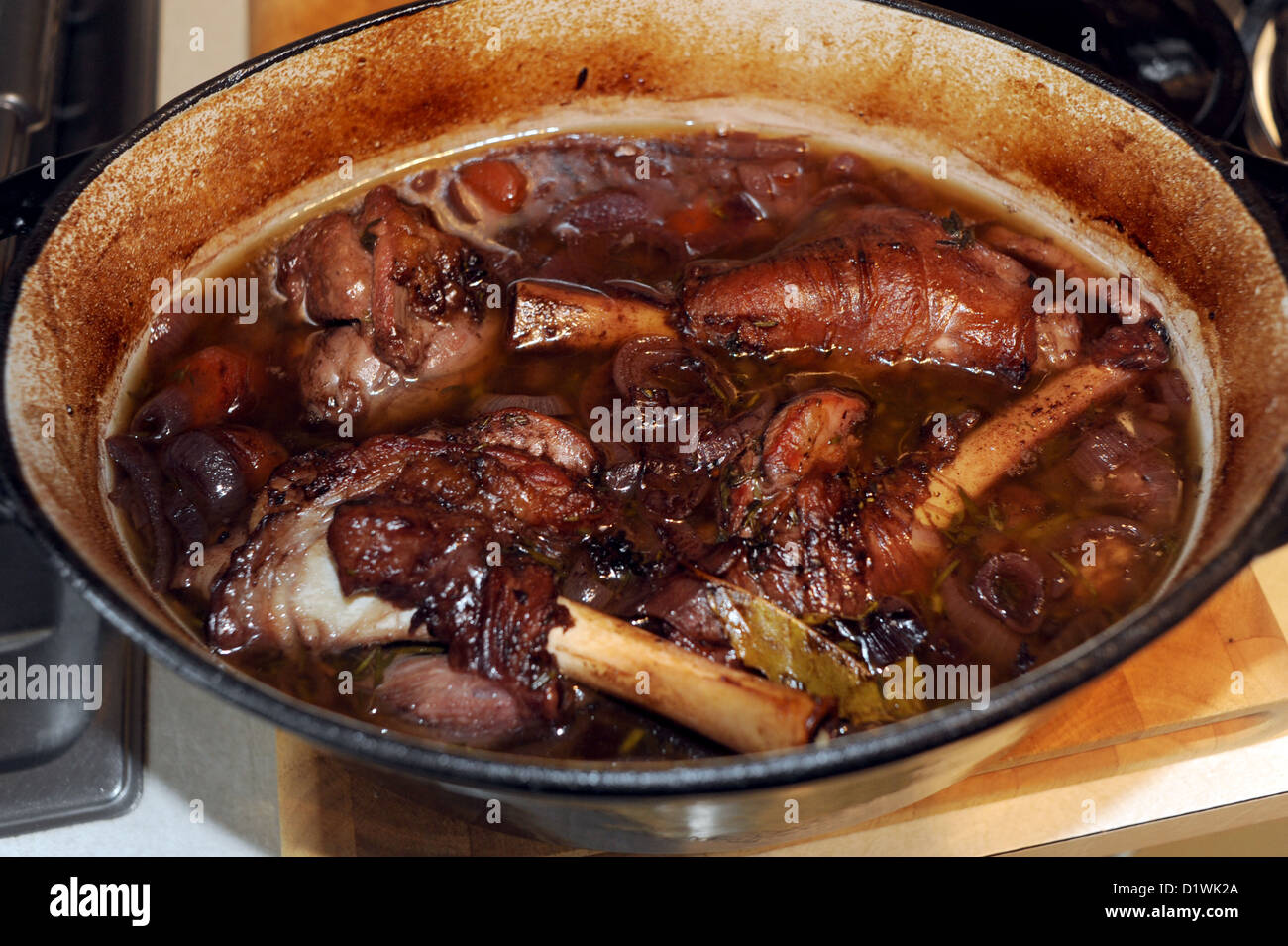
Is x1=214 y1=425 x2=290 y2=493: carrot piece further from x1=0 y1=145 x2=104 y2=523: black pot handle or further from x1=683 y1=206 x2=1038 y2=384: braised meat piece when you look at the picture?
x1=683 y1=206 x2=1038 y2=384: braised meat piece

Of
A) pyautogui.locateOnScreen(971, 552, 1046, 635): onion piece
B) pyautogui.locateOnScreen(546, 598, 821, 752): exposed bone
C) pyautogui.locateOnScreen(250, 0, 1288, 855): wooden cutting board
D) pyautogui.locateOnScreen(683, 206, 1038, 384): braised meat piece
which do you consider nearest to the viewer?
pyautogui.locateOnScreen(546, 598, 821, 752): exposed bone

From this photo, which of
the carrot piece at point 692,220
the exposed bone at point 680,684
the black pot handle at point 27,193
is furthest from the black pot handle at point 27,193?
the carrot piece at point 692,220

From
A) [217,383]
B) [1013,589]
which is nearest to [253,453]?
[217,383]

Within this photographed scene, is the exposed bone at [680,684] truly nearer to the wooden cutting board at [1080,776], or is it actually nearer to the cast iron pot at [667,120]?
the cast iron pot at [667,120]

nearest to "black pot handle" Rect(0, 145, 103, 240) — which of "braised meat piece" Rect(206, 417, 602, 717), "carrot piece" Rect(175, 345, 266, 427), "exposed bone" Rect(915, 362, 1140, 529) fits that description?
"carrot piece" Rect(175, 345, 266, 427)
